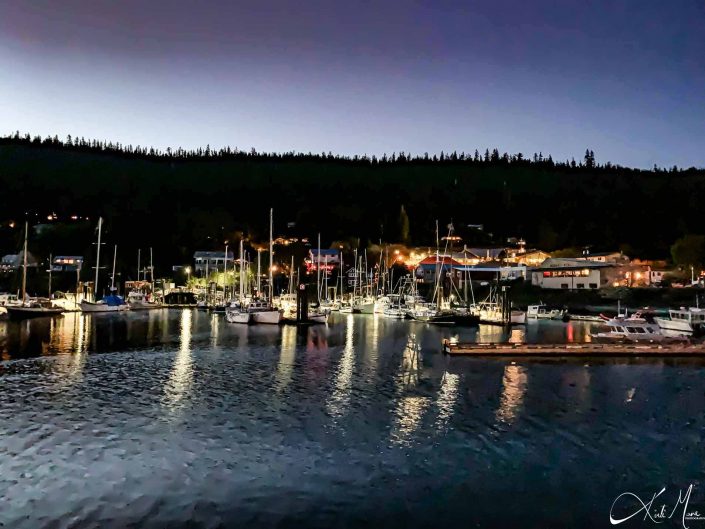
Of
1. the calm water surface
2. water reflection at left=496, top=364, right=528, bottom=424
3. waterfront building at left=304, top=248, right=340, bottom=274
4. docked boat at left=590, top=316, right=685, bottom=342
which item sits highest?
waterfront building at left=304, top=248, right=340, bottom=274

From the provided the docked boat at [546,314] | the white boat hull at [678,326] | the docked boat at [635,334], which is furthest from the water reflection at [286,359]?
the docked boat at [546,314]

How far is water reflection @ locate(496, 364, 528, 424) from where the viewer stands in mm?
23594

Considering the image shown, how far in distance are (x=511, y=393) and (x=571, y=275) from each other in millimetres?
90852

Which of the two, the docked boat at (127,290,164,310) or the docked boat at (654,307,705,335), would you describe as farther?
the docked boat at (127,290,164,310)

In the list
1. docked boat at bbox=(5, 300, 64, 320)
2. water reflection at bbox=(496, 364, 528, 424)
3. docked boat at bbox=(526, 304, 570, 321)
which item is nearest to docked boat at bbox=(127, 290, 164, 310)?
docked boat at bbox=(5, 300, 64, 320)

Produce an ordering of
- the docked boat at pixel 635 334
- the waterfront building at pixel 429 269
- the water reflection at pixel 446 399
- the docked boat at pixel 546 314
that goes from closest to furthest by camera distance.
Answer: the water reflection at pixel 446 399 → the docked boat at pixel 635 334 → the docked boat at pixel 546 314 → the waterfront building at pixel 429 269

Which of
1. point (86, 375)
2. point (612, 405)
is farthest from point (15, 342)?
point (612, 405)

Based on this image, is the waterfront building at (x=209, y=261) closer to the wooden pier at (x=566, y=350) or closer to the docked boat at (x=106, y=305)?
the docked boat at (x=106, y=305)

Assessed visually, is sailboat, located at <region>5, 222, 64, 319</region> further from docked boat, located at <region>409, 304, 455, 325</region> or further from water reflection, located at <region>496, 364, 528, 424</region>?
water reflection, located at <region>496, 364, 528, 424</region>

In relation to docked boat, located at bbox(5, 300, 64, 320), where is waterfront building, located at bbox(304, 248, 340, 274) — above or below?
above

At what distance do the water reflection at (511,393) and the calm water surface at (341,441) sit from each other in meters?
0.13

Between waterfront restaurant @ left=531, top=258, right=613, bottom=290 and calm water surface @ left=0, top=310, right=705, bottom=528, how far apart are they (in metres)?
73.0

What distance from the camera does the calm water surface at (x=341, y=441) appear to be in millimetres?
14188

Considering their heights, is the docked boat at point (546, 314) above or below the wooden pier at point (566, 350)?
above
